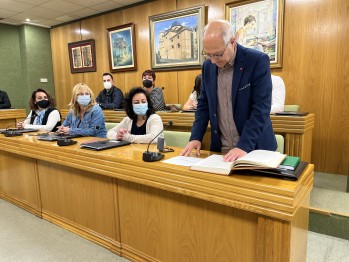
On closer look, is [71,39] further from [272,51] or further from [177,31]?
[272,51]

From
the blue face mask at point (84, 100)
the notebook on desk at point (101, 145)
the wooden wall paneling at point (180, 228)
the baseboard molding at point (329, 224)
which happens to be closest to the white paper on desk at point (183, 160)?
the wooden wall paneling at point (180, 228)

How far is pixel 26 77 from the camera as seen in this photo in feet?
19.0

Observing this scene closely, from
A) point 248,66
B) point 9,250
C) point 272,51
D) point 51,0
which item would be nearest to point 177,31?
point 272,51

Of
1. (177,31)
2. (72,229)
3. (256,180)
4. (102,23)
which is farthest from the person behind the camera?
(102,23)

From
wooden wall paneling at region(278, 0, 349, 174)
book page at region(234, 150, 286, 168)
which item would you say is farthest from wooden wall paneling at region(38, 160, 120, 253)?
wooden wall paneling at region(278, 0, 349, 174)

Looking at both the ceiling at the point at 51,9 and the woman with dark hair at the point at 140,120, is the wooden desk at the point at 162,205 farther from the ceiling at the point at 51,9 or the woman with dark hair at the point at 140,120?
the ceiling at the point at 51,9

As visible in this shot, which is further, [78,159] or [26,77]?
[26,77]

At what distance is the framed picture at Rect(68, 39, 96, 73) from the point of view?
5.35m

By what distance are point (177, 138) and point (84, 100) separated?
3.39ft

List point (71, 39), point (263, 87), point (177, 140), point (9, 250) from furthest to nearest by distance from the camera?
point (71, 39)
point (177, 140)
point (9, 250)
point (263, 87)

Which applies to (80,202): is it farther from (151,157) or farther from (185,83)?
(185,83)

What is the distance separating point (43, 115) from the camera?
3.06 metres

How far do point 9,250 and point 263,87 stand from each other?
1.98 metres

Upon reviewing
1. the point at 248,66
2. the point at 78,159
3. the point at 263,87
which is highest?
the point at 248,66
